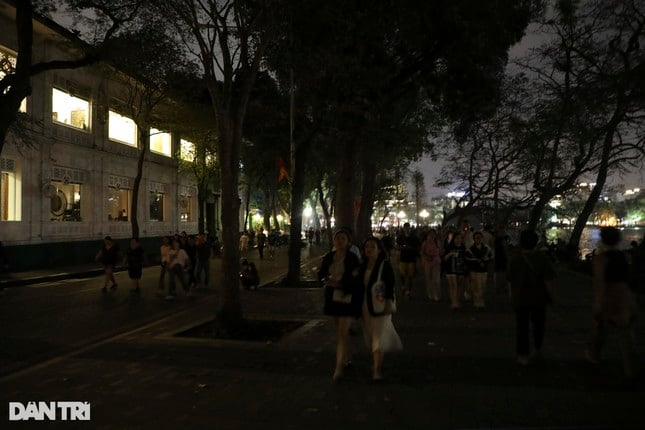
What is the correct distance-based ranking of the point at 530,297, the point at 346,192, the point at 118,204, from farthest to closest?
the point at 118,204, the point at 346,192, the point at 530,297

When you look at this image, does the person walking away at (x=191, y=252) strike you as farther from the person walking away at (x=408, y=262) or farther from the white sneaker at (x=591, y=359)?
the white sneaker at (x=591, y=359)

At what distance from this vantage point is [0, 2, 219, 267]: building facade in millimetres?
20438

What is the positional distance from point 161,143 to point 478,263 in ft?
84.6

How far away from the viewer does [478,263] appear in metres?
10.8

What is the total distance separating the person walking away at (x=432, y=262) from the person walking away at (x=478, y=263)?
1387mm

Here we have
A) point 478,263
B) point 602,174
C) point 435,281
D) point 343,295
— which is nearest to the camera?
point 343,295

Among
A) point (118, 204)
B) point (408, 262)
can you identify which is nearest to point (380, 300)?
point (408, 262)

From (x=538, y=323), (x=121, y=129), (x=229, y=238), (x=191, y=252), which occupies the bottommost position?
(x=538, y=323)

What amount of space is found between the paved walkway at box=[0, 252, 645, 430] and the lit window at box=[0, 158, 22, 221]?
1412 centimetres

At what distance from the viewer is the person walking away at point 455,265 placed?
1111 cm

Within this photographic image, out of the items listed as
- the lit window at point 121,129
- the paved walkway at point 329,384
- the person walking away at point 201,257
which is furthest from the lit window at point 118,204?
the paved walkway at point 329,384

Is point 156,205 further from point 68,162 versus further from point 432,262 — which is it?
point 432,262

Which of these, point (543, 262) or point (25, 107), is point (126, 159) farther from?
point (543, 262)

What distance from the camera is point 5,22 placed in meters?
19.7
